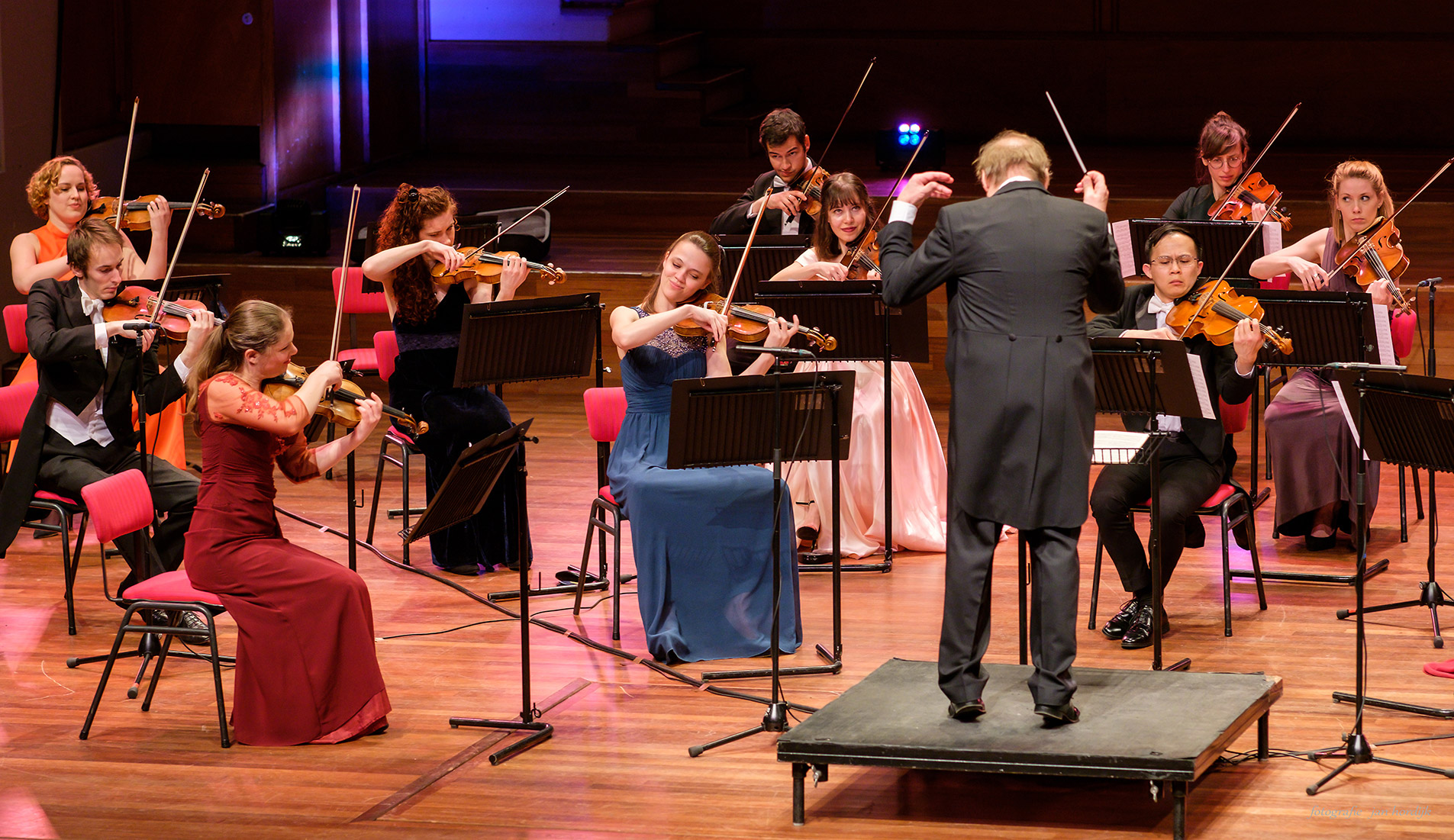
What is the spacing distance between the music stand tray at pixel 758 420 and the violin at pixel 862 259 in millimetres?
1207

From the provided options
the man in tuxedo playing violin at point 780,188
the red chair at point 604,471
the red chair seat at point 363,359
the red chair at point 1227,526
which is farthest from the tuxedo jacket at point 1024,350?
Result: the red chair seat at point 363,359

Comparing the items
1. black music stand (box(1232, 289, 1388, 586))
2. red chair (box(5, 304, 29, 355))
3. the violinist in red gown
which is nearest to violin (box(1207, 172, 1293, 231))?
black music stand (box(1232, 289, 1388, 586))

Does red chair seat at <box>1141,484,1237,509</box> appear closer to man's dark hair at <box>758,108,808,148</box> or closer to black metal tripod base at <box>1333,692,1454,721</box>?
black metal tripod base at <box>1333,692,1454,721</box>

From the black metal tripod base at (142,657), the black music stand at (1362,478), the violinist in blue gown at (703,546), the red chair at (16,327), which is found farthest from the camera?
the red chair at (16,327)

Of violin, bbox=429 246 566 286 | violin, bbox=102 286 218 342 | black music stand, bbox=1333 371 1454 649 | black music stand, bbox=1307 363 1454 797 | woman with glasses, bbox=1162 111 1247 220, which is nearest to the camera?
black music stand, bbox=1307 363 1454 797

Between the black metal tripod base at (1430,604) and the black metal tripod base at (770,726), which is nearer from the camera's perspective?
the black metal tripod base at (770,726)

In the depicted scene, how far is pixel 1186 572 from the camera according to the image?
17.4ft

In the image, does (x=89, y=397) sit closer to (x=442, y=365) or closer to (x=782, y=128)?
(x=442, y=365)

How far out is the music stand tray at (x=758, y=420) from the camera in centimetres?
395

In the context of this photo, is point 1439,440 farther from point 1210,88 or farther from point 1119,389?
point 1210,88

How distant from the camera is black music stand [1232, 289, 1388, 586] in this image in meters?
4.73

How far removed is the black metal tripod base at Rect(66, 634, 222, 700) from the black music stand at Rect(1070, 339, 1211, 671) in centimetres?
222

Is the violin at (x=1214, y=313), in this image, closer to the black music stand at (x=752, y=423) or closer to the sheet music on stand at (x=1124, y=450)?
the sheet music on stand at (x=1124, y=450)

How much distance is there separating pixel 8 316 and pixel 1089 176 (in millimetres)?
4268
